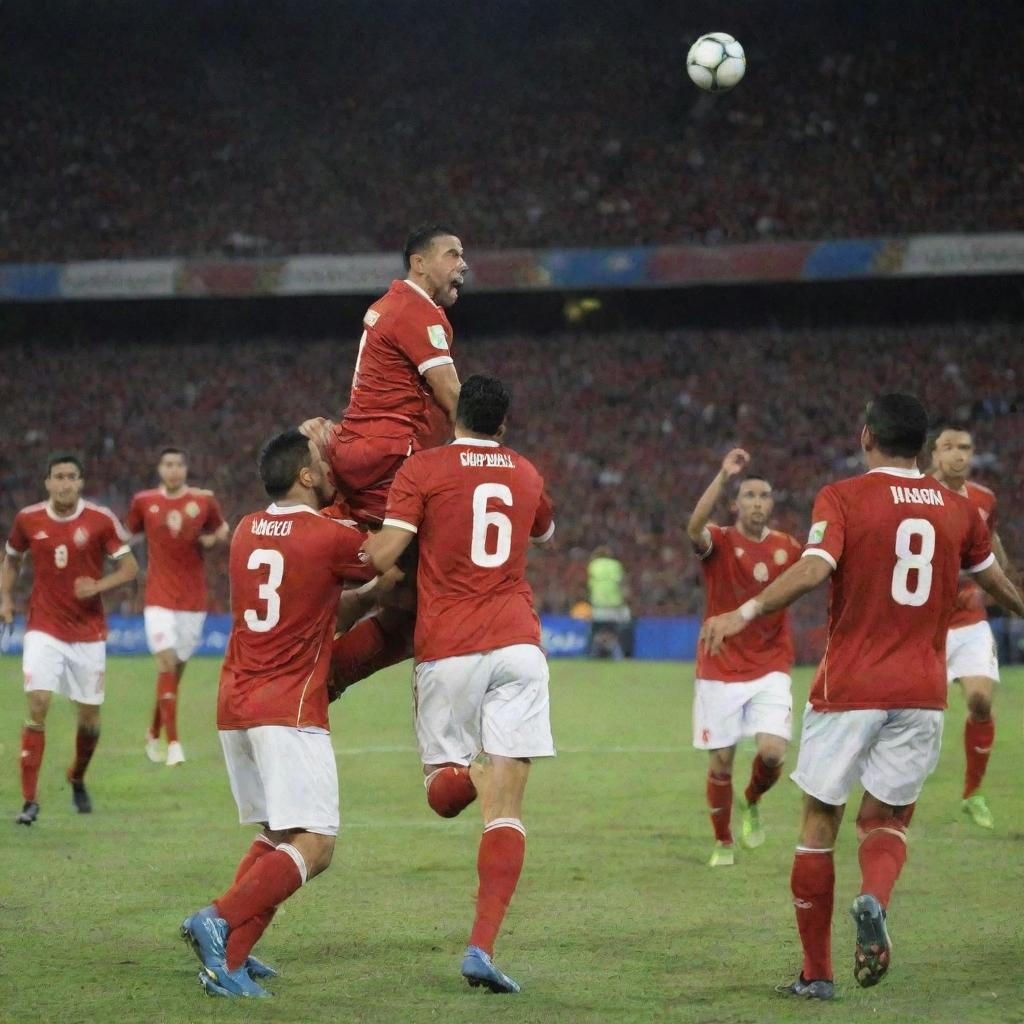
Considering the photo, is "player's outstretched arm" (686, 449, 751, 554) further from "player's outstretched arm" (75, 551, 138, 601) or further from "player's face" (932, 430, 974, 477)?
"player's outstretched arm" (75, 551, 138, 601)

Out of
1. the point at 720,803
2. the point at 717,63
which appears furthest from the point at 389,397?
the point at 717,63

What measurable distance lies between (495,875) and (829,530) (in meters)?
1.79

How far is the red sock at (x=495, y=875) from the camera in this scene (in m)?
6.04

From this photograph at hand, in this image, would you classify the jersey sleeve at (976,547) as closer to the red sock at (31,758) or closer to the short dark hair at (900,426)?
the short dark hair at (900,426)

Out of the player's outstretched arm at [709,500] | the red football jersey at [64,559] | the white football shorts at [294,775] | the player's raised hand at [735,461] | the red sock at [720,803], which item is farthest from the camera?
the red football jersey at [64,559]

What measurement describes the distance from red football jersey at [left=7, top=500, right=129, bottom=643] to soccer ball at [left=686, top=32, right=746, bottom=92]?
798 centimetres

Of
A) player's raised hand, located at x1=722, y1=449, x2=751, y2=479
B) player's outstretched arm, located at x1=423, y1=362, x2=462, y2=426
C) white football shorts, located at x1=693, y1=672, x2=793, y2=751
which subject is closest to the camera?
player's outstretched arm, located at x1=423, y1=362, x2=462, y2=426

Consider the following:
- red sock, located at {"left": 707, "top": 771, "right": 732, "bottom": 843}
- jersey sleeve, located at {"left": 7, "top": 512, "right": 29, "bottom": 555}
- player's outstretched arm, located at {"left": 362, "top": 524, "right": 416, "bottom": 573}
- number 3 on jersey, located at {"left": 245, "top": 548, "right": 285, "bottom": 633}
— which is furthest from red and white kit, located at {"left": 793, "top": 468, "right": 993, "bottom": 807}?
jersey sleeve, located at {"left": 7, "top": 512, "right": 29, "bottom": 555}

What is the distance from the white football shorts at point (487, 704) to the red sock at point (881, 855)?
1.24 metres

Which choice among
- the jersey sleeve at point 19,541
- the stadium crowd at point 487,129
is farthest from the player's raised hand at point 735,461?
the stadium crowd at point 487,129

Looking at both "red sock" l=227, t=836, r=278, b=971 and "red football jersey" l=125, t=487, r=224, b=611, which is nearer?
"red sock" l=227, t=836, r=278, b=971

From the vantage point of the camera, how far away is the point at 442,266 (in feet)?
22.4

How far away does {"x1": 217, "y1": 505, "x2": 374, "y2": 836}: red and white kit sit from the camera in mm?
6105

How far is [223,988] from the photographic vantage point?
5.85 metres
